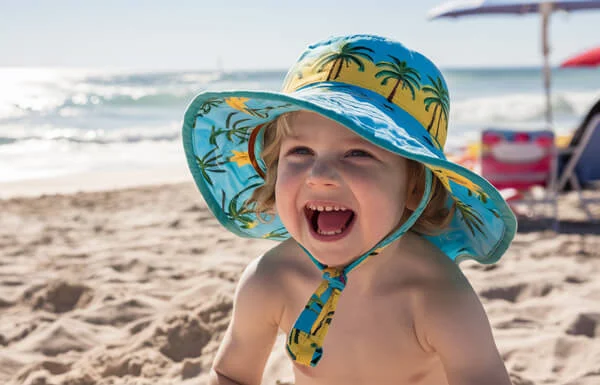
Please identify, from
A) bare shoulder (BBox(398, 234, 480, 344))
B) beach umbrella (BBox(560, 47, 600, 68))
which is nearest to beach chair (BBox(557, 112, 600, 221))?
beach umbrella (BBox(560, 47, 600, 68))

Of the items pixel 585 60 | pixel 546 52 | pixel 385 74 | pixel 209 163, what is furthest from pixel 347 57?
pixel 585 60

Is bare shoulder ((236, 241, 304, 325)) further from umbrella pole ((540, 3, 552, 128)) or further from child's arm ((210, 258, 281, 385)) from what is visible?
umbrella pole ((540, 3, 552, 128))

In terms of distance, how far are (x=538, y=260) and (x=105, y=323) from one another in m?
2.61

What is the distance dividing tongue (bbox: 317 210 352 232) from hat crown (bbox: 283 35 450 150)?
27 cm

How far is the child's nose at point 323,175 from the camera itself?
1443 millimetres

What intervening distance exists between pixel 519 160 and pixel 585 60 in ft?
9.62

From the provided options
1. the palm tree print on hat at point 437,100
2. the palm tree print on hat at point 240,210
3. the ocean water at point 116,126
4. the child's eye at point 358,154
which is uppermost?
the palm tree print on hat at point 437,100

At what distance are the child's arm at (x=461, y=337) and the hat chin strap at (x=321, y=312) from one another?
0.22m

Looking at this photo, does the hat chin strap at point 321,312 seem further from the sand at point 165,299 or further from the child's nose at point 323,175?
the sand at point 165,299

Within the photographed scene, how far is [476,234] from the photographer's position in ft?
5.79

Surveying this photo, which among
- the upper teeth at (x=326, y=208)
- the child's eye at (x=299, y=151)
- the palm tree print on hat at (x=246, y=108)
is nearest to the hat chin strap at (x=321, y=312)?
the upper teeth at (x=326, y=208)

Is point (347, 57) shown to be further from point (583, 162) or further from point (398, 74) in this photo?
point (583, 162)

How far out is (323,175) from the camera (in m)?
1.44

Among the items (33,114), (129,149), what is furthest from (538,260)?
(33,114)
